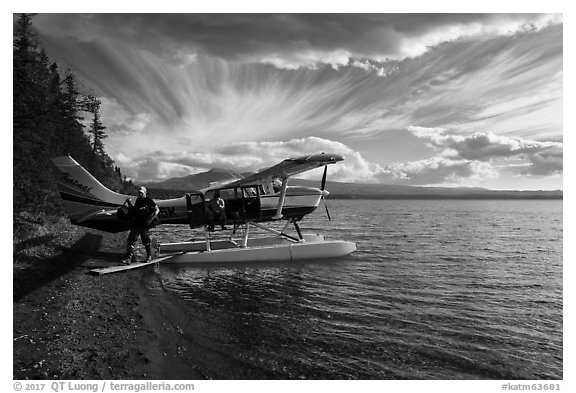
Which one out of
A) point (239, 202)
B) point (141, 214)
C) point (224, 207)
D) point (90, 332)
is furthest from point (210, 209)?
point (90, 332)

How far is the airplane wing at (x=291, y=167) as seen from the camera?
12039 millimetres

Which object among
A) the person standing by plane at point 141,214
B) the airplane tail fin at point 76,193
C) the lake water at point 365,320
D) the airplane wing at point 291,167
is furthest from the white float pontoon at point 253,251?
the airplane tail fin at point 76,193

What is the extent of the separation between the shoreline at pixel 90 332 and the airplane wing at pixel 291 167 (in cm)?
637

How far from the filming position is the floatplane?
13391mm

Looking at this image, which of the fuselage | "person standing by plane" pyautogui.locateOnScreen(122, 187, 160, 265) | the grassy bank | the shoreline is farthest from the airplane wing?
the grassy bank

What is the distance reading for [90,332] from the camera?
5.86 m

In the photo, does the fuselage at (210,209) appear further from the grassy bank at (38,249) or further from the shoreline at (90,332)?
the shoreline at (90,332)

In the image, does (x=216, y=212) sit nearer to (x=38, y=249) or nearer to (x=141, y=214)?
(x=141, y=214)

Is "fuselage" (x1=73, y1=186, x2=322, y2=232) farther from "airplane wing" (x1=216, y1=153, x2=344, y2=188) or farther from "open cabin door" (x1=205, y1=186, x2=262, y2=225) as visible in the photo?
"airplane wing" (x1=216, y1=153, x2=344, y2=188)

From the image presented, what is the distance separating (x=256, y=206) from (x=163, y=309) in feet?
24.2

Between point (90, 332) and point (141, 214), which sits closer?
point (90, 332)

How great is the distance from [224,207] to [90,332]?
8426mm
